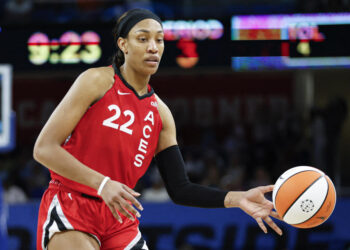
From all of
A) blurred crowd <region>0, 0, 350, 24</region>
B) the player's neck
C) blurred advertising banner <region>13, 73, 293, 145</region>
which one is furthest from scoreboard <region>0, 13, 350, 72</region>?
the player's neck

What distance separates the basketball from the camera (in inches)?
147

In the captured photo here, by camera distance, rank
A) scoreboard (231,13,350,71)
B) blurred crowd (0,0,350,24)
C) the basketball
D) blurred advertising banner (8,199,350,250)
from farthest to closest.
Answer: blurred crowd (0,0,350,24) → blurred advertising banner (8,199,350,250) → scoreboard (231,13,350,71) → the basketball

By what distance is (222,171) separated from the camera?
34.0ft

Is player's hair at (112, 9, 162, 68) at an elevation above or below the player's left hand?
above

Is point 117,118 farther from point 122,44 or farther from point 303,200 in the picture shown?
point 303,200

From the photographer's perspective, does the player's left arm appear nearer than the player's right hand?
No

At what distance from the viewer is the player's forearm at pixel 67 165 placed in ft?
10.6

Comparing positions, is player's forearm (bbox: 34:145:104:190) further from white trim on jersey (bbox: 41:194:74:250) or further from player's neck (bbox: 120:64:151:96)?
player's neck (bbox: 120:64:151:96)

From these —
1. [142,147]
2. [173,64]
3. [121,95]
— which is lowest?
[173,64]

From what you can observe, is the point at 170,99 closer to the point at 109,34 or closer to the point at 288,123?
the point at 288,123

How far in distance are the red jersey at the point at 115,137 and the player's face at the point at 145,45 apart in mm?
154

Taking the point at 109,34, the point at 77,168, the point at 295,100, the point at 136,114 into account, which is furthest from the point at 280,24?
the point at 77,168

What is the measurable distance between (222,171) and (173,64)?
2120 mm

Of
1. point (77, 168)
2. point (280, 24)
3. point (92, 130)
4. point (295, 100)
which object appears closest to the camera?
point (77, 168)
